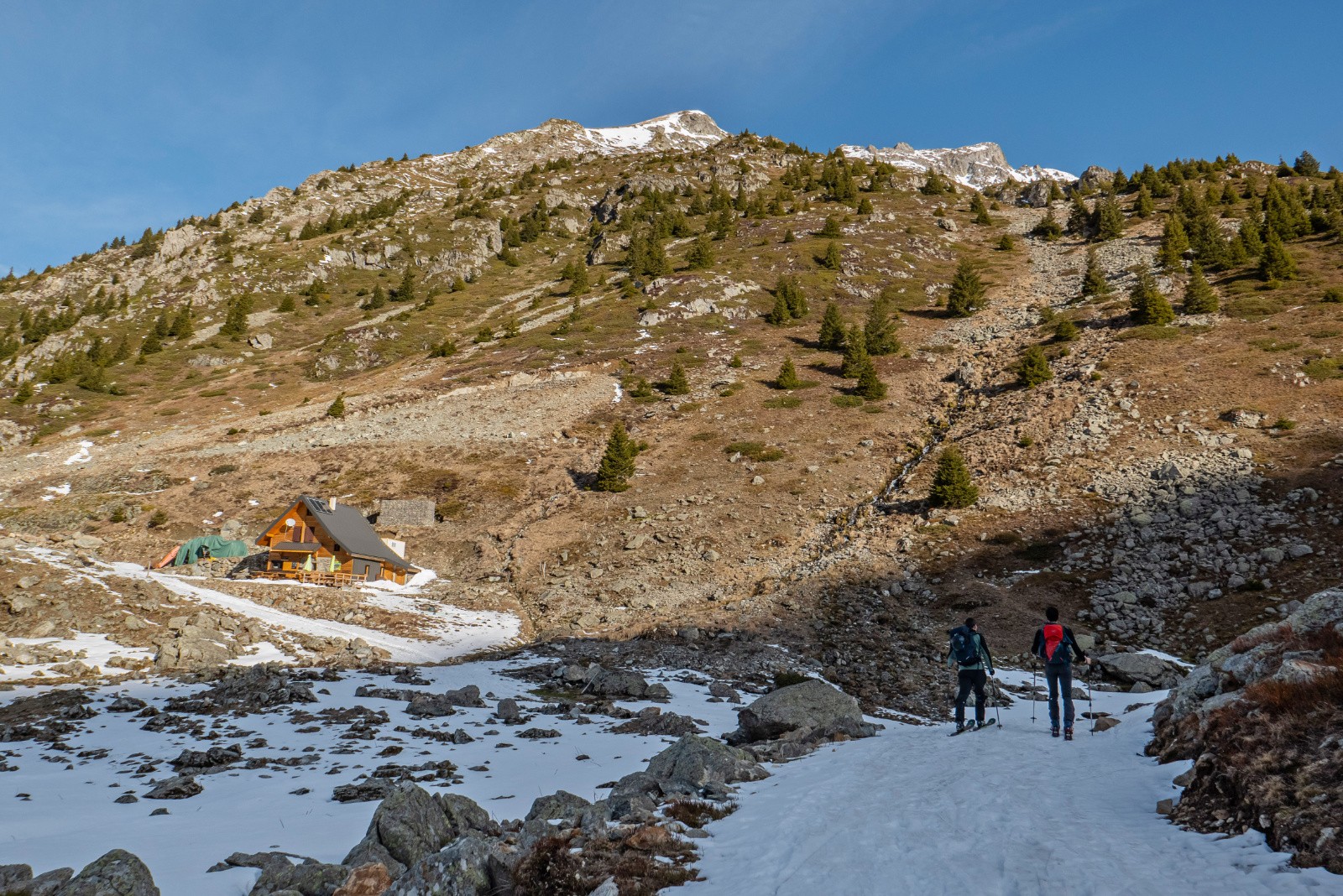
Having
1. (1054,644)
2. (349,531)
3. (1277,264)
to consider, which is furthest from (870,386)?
(1054,644)

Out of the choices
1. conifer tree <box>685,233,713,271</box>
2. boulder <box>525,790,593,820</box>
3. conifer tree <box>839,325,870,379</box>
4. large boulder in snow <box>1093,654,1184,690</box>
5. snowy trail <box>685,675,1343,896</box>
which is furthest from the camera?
conifer tree <box>685,233,713,271</box>

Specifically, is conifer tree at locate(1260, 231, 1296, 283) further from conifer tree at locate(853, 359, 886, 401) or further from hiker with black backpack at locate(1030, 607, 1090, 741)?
hiker with black backpack at locate(1030, 607, 1090, 741)

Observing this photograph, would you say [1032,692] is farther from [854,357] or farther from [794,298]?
[794,298]

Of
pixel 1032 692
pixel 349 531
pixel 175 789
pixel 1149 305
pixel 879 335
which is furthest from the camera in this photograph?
pixel 879 335

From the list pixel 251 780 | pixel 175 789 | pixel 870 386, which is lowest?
pixel 251 780

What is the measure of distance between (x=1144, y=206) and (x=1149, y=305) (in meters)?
54.4

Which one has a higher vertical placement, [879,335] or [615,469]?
[879,335]

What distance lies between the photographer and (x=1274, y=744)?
6.64m

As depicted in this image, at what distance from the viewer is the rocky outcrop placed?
5531 millimetres

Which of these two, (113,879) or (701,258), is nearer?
(113,879)

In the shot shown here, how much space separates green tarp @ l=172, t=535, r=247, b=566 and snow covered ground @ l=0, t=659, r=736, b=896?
2833cm

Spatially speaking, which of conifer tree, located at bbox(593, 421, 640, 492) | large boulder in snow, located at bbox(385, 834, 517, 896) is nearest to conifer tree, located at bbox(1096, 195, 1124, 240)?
conifer tree, located at bbox(593, 421, 640, 492)

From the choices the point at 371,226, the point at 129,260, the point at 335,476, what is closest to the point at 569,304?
the point at 335,476

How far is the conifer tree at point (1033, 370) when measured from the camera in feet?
160
